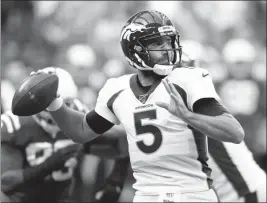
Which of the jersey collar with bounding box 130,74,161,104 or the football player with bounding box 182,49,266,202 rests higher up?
the jersey collar with bounding box 130,74,161,104

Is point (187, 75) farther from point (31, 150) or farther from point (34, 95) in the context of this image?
point (31, 150)

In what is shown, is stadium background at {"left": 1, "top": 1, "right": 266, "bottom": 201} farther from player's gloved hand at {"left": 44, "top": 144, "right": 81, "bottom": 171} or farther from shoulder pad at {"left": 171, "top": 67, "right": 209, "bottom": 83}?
shoulder pad at {"left": 171, "top": 67, "right": 209, "bottom": 83}

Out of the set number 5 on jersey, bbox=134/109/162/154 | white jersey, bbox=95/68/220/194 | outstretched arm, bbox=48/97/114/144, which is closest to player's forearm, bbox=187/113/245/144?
white jersey, bbox=95/68/220/194

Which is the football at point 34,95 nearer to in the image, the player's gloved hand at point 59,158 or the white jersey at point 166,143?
the white jersey at point 166,143

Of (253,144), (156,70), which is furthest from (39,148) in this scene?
(253,144)

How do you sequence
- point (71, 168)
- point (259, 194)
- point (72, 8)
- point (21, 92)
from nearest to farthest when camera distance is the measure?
point (21, 92), point (259, 194), point (71, 168), point (72, 8)

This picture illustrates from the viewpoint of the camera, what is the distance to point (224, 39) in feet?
19.5

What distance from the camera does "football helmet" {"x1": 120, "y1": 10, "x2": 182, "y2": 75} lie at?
2.66 meters

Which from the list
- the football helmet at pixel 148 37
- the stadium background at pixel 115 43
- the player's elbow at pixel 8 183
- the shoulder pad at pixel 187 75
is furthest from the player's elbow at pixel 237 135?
the stadium background at pixel 115 43

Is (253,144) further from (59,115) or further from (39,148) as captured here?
(59,115)

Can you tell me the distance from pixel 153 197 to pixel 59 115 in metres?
0.66

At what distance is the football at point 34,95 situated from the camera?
2.82m

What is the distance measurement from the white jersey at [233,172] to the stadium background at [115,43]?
1549 mm

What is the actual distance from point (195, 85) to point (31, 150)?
2.02 metres
